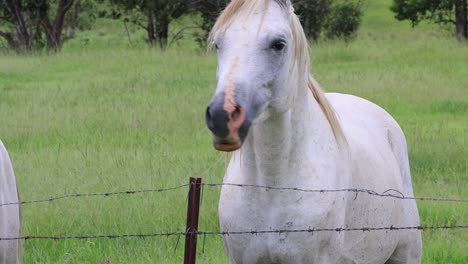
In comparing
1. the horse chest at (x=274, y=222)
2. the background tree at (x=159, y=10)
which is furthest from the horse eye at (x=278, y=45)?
the background tree at (x=159, y=10)

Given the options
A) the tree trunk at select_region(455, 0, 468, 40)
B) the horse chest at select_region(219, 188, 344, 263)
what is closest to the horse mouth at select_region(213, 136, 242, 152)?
the horse chest at select_region(219, 188, 344, 263)

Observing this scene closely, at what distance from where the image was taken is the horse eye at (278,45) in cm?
373

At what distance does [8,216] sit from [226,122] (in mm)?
1851

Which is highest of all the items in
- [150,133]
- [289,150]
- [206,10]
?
[289,150]

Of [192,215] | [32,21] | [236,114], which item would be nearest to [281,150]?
[192,215]

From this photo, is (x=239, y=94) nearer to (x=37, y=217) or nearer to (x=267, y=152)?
(x=267, y=152)

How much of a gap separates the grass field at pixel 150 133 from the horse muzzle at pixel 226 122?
9.11 ft

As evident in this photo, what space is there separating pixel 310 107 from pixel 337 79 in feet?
34.1

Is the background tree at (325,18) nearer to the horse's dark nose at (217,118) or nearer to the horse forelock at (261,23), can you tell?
the horse forelock at (261,23)

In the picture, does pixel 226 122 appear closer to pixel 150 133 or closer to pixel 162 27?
pixel 150 133

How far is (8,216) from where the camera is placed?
15.6 ft

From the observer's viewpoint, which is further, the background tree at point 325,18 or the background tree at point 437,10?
the background tree at point 437,10

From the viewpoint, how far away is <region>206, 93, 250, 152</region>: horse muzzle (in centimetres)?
336

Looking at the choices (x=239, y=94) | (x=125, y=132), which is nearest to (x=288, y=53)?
(x=239, y=94)
